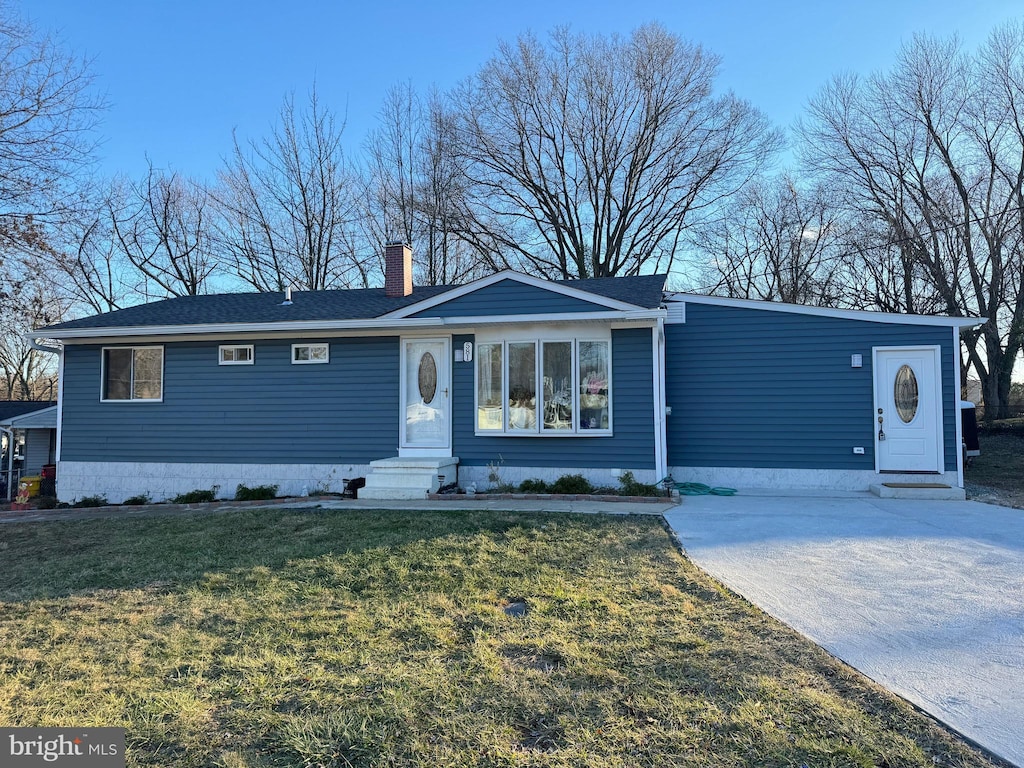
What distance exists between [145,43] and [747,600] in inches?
590

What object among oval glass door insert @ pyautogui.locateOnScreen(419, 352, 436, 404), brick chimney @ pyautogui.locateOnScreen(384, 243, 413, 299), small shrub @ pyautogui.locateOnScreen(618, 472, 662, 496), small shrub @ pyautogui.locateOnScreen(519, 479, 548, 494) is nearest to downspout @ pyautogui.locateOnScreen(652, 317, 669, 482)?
small shrub @ pyautogui.locateOnScreen(618, 472, 662, 496)

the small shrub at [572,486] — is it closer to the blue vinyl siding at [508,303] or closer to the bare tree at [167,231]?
the blue vinyl siding at [508,303]

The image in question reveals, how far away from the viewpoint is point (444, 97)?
72.0ft

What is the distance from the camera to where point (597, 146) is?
72.2ft

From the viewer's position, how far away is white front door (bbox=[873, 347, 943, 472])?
8.91 meters

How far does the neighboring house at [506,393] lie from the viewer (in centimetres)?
896

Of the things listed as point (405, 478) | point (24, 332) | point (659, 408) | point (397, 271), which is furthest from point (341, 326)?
point (24, 332)

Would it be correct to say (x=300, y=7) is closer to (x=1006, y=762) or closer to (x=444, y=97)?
(x=444, y=97)

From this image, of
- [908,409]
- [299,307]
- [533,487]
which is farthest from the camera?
[299,307]

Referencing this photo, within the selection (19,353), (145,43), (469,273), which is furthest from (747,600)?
(19,353)

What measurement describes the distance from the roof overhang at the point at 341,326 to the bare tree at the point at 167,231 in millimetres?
15279

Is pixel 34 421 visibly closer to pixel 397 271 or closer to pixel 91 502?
pixel 91 502

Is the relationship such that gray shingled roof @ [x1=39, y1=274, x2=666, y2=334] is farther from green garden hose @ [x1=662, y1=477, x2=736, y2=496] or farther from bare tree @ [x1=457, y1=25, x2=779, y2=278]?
bare tree @ [x1=457, y1=25, x2=779, y2=278]

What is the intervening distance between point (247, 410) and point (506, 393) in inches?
178
